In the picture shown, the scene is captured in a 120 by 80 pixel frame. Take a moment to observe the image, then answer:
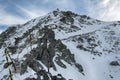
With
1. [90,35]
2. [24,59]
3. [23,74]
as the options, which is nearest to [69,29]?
[90,35]

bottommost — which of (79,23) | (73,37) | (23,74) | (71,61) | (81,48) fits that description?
(23,74)

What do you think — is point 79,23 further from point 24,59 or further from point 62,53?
point 24,59

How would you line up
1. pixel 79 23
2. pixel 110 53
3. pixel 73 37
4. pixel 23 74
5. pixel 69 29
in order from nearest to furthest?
pixel 23 74
pixel 110 53
pixel 73 37
pixel 69 29
pixel 79 23

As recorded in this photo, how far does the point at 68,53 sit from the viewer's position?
58.3m

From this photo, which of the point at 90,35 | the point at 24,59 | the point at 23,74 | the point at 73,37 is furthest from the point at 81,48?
the point at 23,74

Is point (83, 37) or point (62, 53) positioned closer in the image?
point (62, 53)

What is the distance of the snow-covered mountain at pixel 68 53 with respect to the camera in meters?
47.1

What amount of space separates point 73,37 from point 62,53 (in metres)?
19.0

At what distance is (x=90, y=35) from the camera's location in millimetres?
79938

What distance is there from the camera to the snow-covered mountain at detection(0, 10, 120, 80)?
1854 inches

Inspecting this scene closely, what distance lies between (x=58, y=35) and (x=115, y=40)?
19.5 m

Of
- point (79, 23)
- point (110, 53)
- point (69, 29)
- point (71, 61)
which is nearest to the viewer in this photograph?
point (71, 61)

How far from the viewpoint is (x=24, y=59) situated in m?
50.1

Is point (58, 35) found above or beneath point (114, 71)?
above
